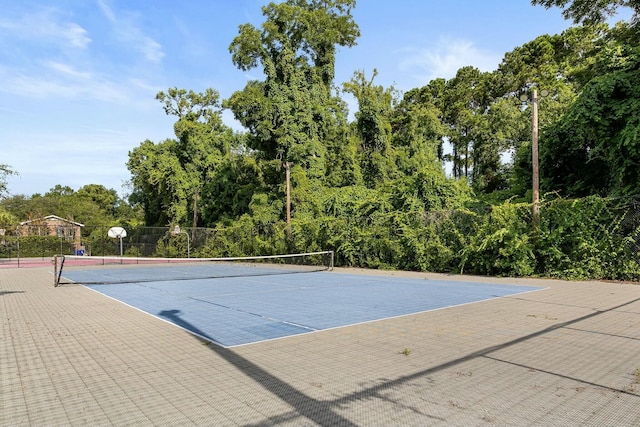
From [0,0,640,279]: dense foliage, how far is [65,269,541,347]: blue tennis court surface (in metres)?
3.34

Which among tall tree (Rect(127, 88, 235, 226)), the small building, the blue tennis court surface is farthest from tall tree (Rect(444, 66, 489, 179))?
the small building

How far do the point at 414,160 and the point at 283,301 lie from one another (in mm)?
29101

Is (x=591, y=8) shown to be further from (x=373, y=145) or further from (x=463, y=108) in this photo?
(x=463, y=108)

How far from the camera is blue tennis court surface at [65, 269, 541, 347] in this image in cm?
777

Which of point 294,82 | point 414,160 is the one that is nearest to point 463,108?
point 414,160

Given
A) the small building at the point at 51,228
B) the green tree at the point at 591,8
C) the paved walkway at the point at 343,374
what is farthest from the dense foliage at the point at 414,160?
the small building at the point at 51,228

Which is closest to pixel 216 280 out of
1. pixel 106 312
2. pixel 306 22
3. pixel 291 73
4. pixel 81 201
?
pixel 106 312

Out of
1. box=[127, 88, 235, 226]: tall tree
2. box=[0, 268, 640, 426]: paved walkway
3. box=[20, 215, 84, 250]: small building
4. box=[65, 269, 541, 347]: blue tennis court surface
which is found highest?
box=[127, 88, 235, 226]: tall tree

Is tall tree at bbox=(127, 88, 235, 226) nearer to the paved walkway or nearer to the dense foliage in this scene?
the dense foliage

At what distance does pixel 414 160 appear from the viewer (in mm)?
37594

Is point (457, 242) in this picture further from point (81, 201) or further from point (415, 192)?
point (81, 201)

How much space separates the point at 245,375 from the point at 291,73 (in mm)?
34507

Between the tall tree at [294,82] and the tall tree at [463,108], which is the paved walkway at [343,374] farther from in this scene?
the tall tree at [463,108]

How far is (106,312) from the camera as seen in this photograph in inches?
376
